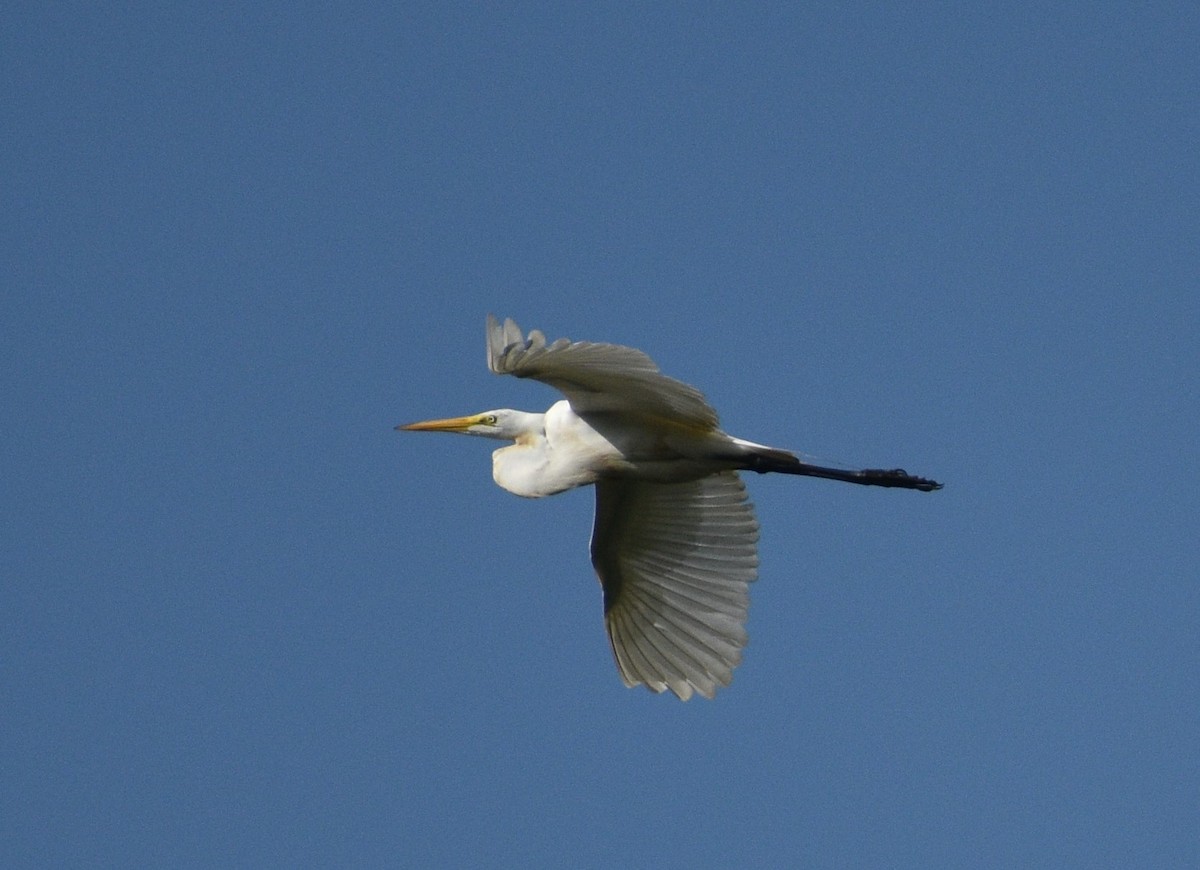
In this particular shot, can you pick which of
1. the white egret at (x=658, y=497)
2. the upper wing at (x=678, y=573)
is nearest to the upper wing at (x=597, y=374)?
the white egret at (x=658, y=497)

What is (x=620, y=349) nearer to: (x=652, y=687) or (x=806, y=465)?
(x=806, y=465)

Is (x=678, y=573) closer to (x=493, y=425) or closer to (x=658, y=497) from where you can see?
(x=658, y=497)

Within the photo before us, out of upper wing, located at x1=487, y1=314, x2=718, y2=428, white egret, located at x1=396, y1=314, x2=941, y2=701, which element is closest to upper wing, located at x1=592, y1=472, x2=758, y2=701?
white egret, located at x1=396, y1=314, x2=941, y2=701

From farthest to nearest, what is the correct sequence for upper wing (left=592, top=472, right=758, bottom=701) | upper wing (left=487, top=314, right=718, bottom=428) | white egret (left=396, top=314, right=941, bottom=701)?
upper wing (left=592, top=472, right=758, bottom=701) → white egret (left=396, top=314, right=941, bottom=701) → upper wing (left=487, top=314, right=718, bottom=428)

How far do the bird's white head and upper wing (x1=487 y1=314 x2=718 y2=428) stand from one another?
0.49 meters

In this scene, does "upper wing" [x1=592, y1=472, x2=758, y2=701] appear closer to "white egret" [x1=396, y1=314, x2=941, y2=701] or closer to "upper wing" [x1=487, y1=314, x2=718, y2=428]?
"white egret" [x1=396, y1=314, x2=941, y2=701]

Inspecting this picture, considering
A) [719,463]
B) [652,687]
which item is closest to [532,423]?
[719,463]

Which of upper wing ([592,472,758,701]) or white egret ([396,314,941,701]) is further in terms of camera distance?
upper wing ([592,472,758,701])

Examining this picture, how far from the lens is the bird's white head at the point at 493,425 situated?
7.98m

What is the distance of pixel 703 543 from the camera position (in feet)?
27.5

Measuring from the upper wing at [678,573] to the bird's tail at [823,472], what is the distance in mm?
397

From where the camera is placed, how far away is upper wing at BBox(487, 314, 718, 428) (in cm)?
639

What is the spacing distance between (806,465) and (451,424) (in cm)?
177

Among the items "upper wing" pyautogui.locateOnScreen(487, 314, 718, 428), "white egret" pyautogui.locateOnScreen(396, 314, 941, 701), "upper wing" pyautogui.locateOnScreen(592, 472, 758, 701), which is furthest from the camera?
"upper wing" pyautogui.locateOnScreen(592, 472, 758, 701)
